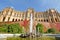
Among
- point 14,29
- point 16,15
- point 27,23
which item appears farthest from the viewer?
point 16,15

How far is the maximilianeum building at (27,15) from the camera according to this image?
75562mm

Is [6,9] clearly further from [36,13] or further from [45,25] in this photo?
[45,25]

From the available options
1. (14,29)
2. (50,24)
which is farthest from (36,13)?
(14,29)

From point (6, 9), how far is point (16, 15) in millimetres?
5863

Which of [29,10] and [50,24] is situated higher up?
[29,10]

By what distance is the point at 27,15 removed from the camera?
7919 centimetres

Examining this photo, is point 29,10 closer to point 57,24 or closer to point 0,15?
point 0,15

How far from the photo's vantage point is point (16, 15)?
80.1 m

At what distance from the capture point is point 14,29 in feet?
125

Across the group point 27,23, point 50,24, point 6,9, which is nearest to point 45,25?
point 50,24

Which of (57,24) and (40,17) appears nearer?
(57,24)

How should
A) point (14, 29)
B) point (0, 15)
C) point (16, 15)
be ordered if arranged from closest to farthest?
point (14, 29)
point (0, 15)
point (16, 15)

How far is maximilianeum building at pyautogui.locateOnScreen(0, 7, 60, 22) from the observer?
7556 cm

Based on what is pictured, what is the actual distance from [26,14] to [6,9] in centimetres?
1020
